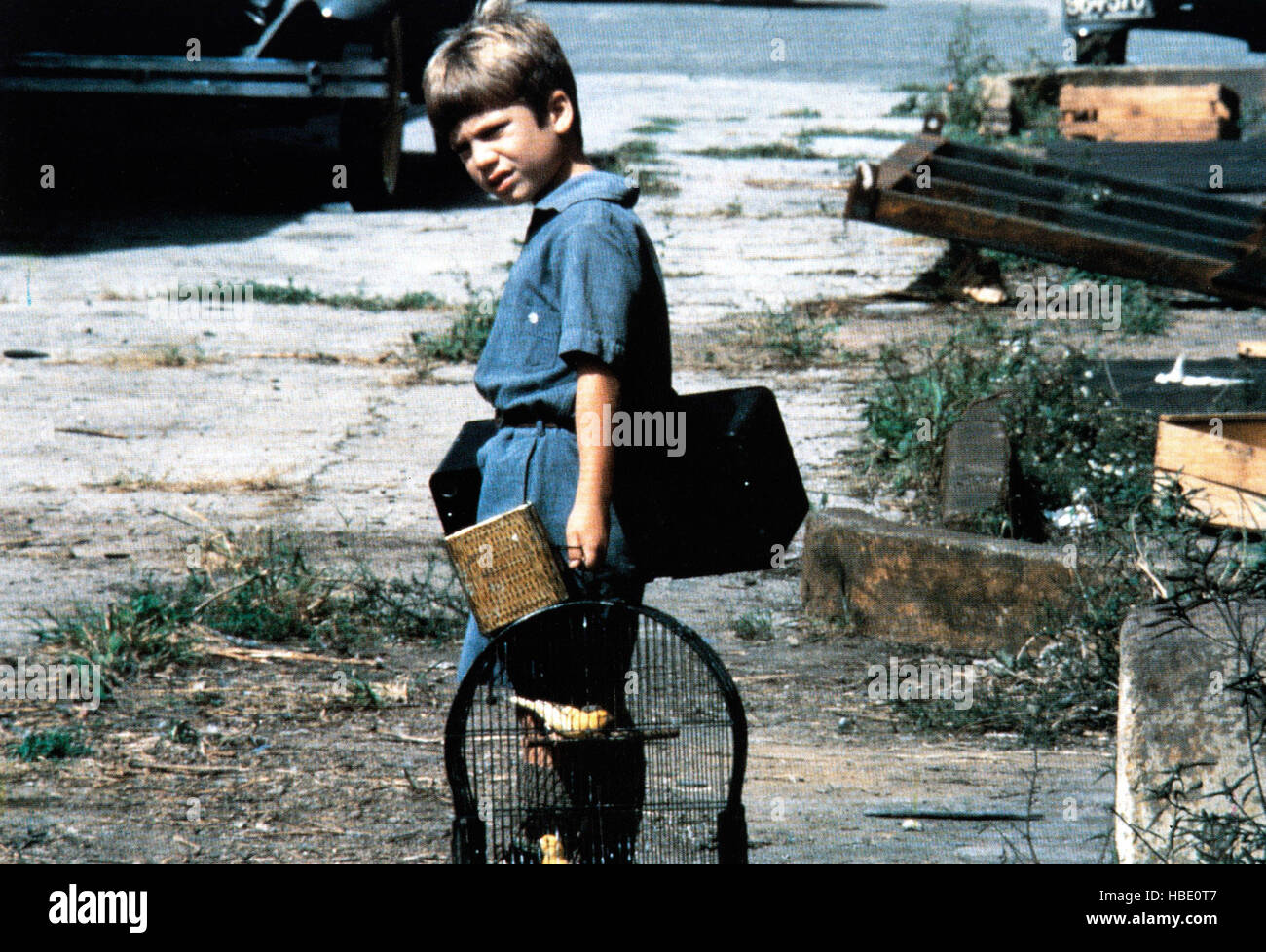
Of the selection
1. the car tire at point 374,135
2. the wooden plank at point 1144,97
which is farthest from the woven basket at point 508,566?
the wooden plank at point 1144,97

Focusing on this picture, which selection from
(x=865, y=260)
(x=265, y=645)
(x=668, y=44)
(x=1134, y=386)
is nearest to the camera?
(x=265, y=645)

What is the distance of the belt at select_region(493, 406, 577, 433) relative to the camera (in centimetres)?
279

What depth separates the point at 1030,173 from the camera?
927cm

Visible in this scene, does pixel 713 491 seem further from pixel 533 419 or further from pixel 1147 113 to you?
pixel 1147 113

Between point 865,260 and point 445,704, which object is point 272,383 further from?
point 865,260

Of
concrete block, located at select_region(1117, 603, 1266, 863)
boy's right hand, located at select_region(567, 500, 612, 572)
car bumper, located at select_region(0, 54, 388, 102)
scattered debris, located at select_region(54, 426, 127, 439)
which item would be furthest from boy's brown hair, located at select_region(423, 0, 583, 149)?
car bumper, located at select_region(0, 54, 388, 102)

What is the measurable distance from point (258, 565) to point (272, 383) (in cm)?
267

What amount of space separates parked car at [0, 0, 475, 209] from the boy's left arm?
24.8ft

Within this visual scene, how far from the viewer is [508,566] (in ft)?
8.68

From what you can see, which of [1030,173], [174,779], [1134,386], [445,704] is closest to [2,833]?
[174,779]

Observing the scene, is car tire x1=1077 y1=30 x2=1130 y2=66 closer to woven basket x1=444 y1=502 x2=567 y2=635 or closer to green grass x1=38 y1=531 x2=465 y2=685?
green grass x1=38 y1=531 x2=465 y2=685

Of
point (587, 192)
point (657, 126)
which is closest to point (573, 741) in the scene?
point (587, 192)

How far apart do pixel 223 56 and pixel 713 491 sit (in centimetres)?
921

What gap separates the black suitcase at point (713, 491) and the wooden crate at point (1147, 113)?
1094cm
